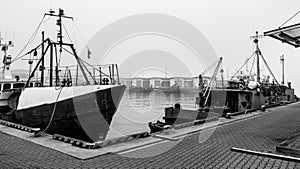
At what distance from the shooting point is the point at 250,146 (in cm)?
665

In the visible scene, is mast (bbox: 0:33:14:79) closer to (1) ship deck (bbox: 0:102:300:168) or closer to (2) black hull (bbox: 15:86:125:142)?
(2) black hull (bbox: 15:86:125:142)

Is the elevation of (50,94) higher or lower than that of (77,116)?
higher

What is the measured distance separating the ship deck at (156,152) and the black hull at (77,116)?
460 centimetres

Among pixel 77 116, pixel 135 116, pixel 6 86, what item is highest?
pixel 6 86

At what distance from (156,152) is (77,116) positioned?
8399mm

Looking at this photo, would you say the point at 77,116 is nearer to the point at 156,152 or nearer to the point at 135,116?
the point at 156,152

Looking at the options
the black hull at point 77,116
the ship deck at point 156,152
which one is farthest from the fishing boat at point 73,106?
the ship deck at point 156,152

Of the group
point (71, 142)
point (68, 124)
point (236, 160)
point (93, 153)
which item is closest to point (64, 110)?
point (68, 124)

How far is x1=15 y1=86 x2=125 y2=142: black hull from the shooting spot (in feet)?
43.1

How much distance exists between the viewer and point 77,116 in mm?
13477

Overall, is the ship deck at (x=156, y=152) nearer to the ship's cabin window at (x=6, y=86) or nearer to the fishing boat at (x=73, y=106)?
the fishing boat at (x=73, y=106)

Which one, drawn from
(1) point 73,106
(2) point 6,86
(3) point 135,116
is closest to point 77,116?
(1) point 73,106

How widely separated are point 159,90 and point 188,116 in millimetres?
83652

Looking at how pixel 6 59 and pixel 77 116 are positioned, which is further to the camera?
pixel 6 59
